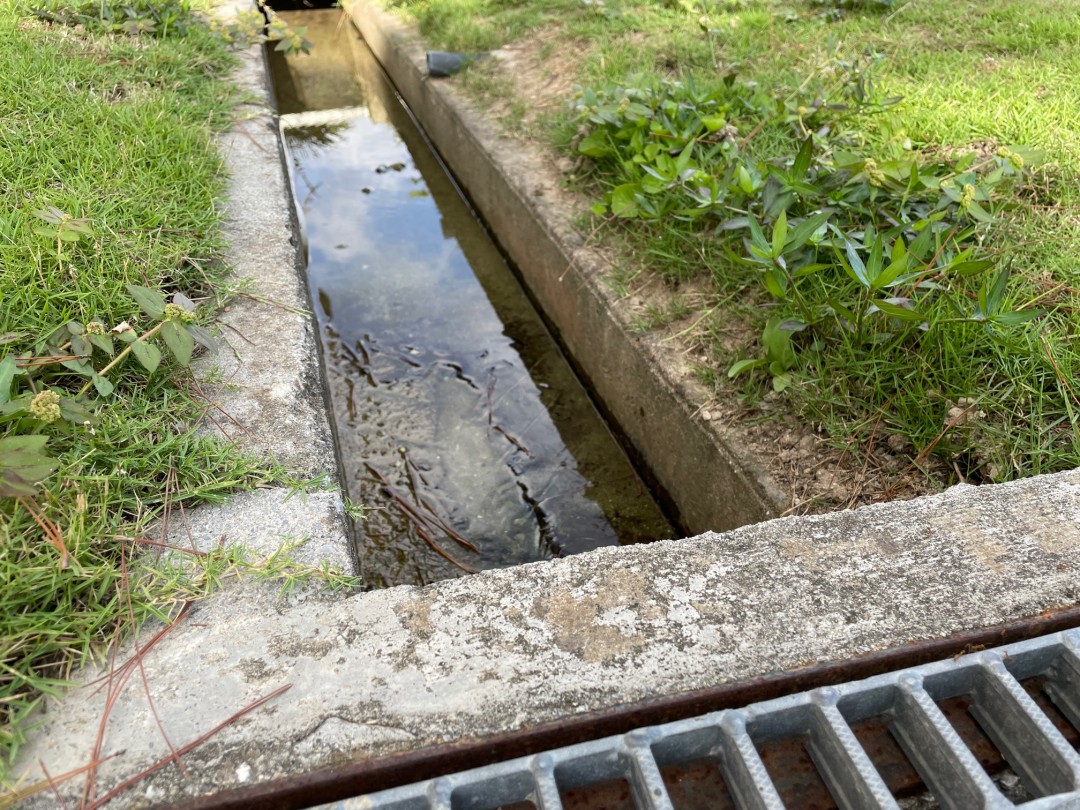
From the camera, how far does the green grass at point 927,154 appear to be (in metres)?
2.05

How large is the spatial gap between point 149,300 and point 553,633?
1.32m

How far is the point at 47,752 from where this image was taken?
1.17 metres

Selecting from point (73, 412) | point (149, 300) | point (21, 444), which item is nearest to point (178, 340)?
point (149, 300)

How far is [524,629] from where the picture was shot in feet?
4.42

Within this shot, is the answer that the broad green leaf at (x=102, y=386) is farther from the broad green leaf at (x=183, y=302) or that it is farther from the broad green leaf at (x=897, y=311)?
the broad green leaf at (x=897, y=311)

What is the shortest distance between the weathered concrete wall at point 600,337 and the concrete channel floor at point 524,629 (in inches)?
23.9

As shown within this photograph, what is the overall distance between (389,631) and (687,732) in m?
0.51

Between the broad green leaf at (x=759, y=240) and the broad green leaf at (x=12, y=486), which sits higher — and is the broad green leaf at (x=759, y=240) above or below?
above

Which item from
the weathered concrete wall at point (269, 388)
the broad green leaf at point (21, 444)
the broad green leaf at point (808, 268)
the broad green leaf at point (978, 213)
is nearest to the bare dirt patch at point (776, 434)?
the broad green leaf at point (808, 268)

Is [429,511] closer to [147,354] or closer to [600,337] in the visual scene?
[600,337]

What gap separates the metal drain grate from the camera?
113cm

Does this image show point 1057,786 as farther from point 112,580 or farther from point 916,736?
point 112,580

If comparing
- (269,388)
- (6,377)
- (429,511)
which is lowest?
(429,511)

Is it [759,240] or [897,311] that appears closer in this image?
[897,311]
